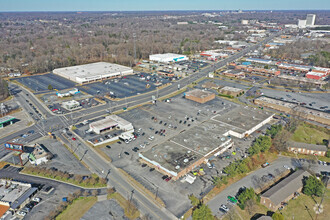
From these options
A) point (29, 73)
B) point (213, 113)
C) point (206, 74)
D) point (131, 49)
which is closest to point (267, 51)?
point (206, 74)

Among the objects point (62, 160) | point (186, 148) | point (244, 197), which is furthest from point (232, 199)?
point (62, 160)

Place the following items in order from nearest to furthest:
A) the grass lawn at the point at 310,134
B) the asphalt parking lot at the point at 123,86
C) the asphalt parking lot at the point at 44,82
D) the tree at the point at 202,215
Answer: the tree at the point at 202,215
the grass lawn at the point at 310,134
the asphalt parking lot at the point at 123,86
the asphalt parking lot at the point at 44,82

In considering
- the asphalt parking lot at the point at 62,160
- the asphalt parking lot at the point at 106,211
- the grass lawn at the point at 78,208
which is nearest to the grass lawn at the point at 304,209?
the asphalt parking lot at the point at 106,211

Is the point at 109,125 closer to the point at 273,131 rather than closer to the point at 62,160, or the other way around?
the point at 62,160

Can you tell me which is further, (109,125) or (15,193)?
(109,125)

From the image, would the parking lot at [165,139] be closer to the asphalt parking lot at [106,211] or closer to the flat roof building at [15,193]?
the asphalt parking lot at [106,211]
